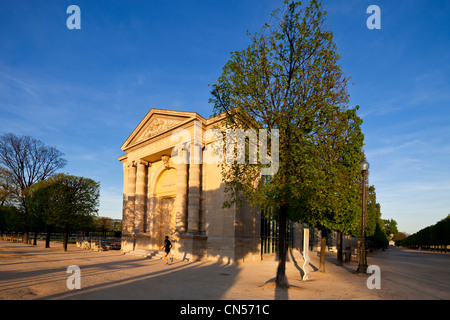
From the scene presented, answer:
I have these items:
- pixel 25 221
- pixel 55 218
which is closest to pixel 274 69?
pixel 55 218

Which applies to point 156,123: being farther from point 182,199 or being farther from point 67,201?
point 67,201

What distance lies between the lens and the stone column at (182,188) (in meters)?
20.8

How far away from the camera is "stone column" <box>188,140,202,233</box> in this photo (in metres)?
20.4

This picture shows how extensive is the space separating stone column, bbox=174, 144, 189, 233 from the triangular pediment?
7.62 ft

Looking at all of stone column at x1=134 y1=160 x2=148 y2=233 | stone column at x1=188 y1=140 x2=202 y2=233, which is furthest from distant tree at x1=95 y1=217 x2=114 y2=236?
stone column at x1=188 y1=140 x2=202 y2=233

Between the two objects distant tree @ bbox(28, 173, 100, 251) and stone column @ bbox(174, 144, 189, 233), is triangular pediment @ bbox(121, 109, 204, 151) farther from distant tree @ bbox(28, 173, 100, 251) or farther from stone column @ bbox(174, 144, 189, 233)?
distant tree @ bbox(28, 173, 100, 251)

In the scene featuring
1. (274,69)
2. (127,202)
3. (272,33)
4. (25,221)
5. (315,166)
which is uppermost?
(272,33)

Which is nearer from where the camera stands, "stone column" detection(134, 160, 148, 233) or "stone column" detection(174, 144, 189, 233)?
"stone column" detection(174, 144, 189, 233)

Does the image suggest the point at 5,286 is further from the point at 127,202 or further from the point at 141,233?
the point at 127,202

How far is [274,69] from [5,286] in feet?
40.1

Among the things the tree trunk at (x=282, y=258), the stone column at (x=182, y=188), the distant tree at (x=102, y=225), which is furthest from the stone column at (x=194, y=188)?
the distant tree at (x=102, y=225)

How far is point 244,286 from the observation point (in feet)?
35.6

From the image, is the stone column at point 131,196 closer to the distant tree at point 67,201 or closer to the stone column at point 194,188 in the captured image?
the distant tree at point 67,201
